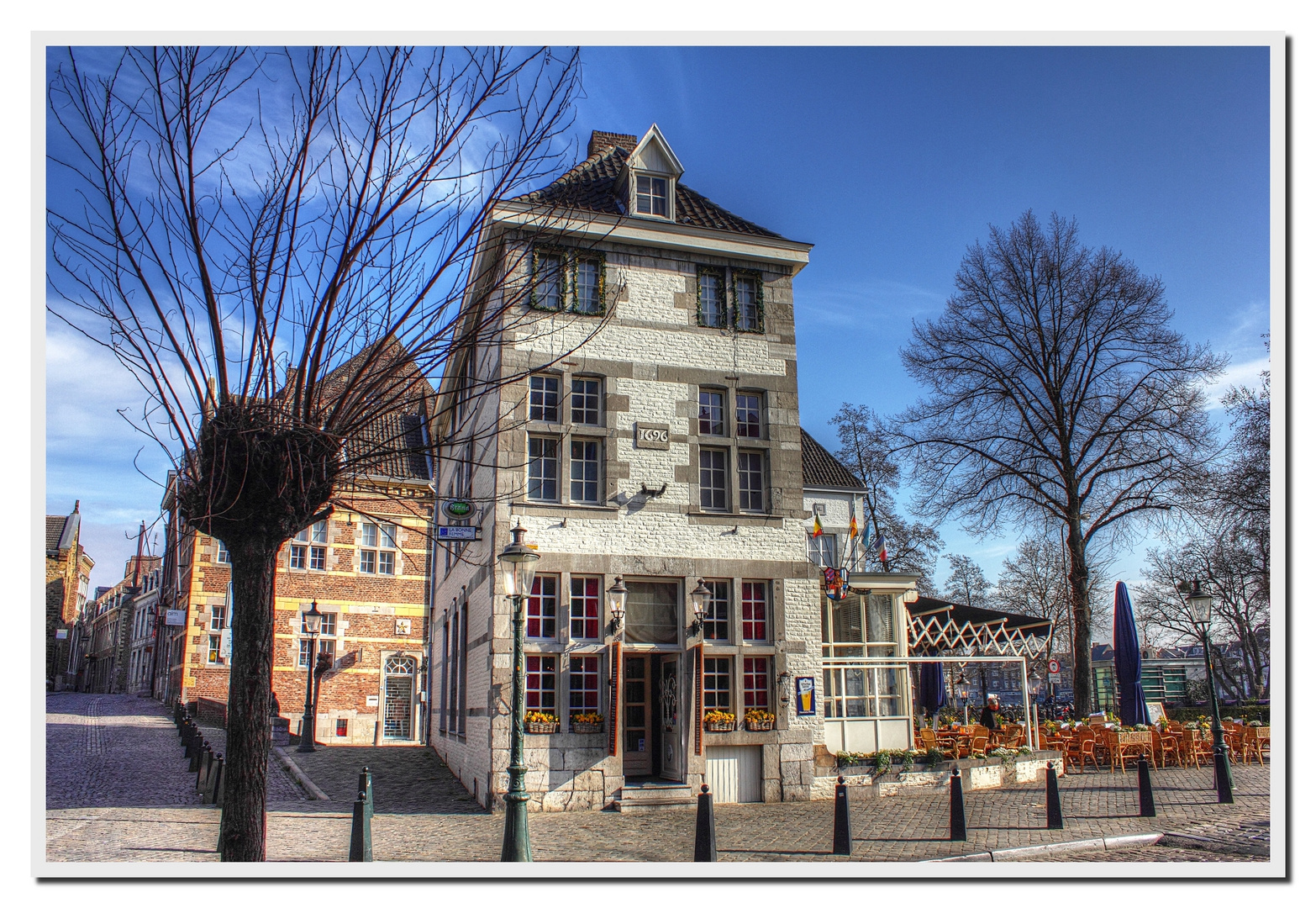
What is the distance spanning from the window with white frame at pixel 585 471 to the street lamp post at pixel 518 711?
12.4 feet

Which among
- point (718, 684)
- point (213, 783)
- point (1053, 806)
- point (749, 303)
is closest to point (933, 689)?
point (718, 684)

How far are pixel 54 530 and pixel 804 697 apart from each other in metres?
9.43

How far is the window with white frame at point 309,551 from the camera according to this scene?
27234mm

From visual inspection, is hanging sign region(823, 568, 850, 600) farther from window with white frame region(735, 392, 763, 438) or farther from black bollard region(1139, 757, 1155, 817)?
black bollard region(1139, 757, 1155, 817)

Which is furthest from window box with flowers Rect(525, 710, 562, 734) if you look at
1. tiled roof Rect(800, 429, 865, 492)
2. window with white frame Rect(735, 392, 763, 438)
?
tiled roof Rect(800, 429, 865, 492)

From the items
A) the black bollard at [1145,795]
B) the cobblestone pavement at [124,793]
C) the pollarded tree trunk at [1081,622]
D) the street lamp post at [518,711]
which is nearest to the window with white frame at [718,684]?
the street lamp post at [518,711]

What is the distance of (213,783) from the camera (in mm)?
12117

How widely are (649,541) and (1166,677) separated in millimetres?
26629

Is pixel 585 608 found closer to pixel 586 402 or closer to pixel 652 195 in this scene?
pixel 586 402

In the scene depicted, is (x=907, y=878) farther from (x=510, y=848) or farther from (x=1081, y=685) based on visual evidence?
(x=1081, y=685)

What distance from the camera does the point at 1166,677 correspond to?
3225 centimetres

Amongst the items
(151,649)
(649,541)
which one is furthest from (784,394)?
(151,649)

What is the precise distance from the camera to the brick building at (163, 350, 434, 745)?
2645 centimetres

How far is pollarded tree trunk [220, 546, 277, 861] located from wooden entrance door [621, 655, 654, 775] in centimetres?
742
